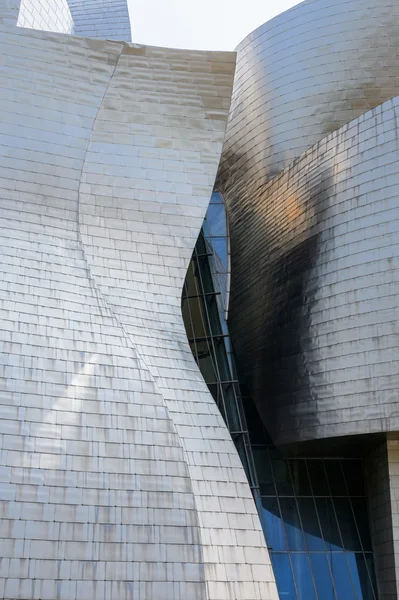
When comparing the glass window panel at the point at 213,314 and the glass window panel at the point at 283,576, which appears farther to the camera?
the glass window panel at the point at 213,314

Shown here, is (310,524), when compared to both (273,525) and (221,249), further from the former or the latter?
(221,249)

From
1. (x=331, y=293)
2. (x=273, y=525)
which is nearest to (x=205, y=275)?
(x=331, y=293)

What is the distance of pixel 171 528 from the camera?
12.9 metres

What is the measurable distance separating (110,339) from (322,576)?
6909mm

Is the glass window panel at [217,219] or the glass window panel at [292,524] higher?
the glass window panel at [217,219]

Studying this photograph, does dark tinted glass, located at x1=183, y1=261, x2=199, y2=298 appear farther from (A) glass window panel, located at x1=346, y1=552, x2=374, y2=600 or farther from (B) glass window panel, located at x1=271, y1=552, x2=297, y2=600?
(A) glass window panel, located at x1=346, y1=552, x2=374, y2=600

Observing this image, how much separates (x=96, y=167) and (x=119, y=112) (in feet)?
5.06

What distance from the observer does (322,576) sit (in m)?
17.3

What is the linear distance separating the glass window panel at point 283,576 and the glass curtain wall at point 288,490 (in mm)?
18

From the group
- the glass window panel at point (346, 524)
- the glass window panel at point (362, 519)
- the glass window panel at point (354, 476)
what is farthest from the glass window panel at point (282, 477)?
the glass window panel at point (362, 519)

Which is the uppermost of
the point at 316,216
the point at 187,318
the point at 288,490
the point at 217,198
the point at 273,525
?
the point at 217,198

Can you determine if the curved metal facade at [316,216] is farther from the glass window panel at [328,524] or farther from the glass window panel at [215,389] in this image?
the glass window panel at [328,524]

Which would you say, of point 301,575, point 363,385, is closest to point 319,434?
point 363,385

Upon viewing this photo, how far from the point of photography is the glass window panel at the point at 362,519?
701 inches
